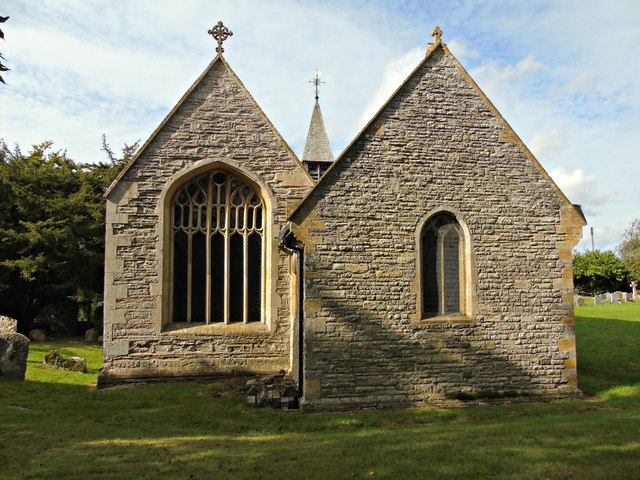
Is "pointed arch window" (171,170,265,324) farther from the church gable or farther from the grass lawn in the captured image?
the grass lawn

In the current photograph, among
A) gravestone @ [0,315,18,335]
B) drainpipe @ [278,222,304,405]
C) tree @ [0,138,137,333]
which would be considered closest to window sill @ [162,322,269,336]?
drainpipe @ [278,222,304,405]

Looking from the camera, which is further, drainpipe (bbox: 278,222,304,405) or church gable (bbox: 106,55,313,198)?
church gable (bbox: 106,55,313,198)

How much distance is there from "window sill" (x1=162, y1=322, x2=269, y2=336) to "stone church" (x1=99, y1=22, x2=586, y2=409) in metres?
0.04

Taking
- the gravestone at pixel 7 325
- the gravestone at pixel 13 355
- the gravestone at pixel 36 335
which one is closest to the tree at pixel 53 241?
the gravestone at pixel 36 335

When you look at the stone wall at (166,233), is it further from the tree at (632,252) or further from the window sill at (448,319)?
the tree at (632,252)

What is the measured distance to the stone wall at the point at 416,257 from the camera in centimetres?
1031

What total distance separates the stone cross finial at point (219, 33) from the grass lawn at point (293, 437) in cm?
934

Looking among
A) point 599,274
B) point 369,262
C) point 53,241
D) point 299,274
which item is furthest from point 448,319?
point 599,274

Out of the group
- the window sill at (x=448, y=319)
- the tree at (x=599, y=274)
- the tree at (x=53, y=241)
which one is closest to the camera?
the window sill at (x=448, y=319)

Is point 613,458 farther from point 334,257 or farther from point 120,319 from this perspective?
point 120,319

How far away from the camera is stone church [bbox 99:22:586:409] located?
10.4 metres

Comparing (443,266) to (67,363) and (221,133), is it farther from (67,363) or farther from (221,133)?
(67,363)

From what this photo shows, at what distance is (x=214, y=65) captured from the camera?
45.3 feet

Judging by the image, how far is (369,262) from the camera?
416 inches
